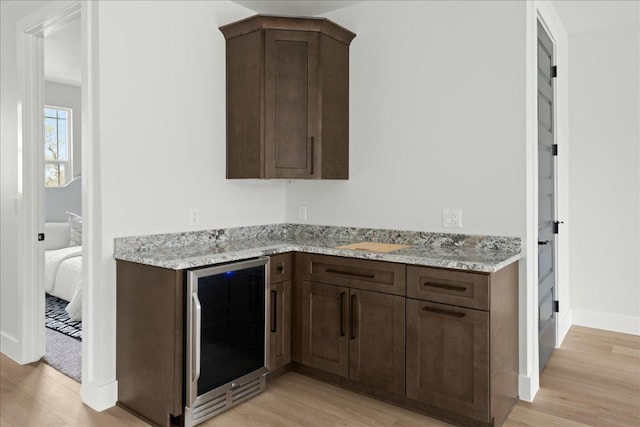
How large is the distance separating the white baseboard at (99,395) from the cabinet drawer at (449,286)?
1801mm

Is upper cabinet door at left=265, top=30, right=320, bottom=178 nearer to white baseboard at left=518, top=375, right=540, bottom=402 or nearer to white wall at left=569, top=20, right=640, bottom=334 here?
white baseboard at left=518, top=375, right=540, bottom=402

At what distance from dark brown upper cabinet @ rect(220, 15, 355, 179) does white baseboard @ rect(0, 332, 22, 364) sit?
6.64 feet

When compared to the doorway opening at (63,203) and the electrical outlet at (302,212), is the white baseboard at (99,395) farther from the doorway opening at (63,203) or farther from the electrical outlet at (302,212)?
the electrical outlet at (302,212)

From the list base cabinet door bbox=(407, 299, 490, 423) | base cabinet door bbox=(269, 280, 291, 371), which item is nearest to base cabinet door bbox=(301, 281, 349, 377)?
base cabinet door bbox=(269, 280, 291, 371)

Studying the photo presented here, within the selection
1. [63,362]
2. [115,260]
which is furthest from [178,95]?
[63,362]

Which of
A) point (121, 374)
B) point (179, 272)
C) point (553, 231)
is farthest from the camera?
point (553, 231)

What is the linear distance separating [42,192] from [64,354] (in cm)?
121

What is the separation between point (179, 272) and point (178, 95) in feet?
4.21

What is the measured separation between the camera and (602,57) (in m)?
3.86

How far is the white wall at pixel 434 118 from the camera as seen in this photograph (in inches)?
107

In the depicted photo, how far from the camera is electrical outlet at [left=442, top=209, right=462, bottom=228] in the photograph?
291 centimetres

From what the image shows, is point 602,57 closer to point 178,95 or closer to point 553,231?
point 553,231

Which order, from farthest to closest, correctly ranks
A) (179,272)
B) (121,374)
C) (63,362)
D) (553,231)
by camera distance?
(553,231), (63,362), (121,374), (179,272)

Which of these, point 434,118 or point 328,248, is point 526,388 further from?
point 434,118
